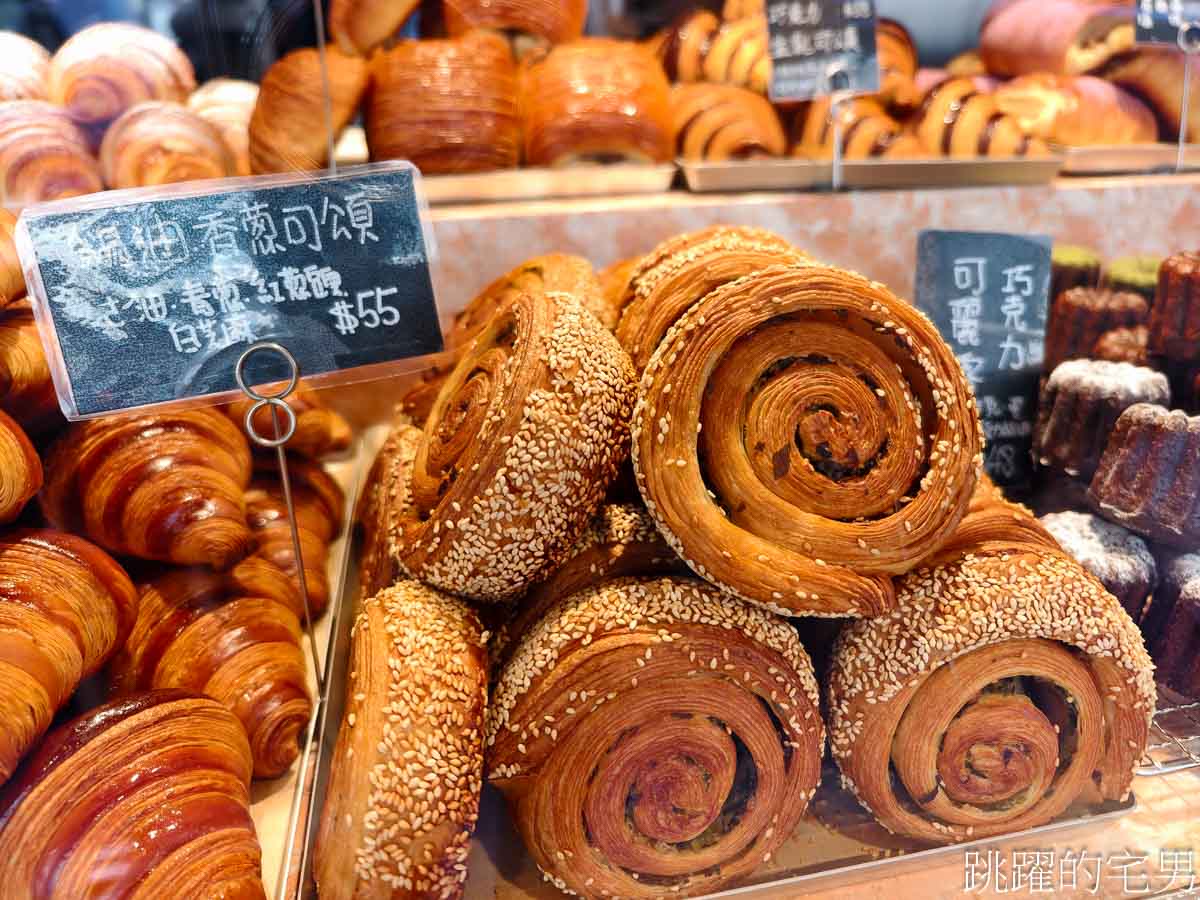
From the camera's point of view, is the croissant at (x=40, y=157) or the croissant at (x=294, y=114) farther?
the croissant at (x=294, y=114)

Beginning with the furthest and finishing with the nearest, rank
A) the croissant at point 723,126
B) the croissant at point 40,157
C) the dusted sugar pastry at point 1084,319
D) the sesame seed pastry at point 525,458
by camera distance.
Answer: the croissant at point 723,126, the dusted sugar pastry at point 1084,319, the croissant at point 40,157, the sesame seed pastry at point 525,458

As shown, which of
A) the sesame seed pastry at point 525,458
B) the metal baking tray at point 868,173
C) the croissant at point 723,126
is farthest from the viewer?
the croissant at point 723,126

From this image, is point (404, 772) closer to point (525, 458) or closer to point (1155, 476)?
point (525, 458)

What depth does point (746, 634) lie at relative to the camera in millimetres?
1216

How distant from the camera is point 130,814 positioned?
103 cm

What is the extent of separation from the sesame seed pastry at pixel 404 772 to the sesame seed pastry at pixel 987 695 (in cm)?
54

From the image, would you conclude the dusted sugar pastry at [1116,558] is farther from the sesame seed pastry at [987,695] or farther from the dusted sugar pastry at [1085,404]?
the sesame seed pastry at [987,695]

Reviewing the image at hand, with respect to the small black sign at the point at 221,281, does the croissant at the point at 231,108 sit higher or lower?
higher

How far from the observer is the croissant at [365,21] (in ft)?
6.81

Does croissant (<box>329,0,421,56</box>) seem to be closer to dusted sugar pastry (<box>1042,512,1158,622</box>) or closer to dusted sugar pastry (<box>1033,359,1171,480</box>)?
dusted sugar pastry (<box>1033,359,1171,480</box>)

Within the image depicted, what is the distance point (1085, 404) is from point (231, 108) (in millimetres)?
2028

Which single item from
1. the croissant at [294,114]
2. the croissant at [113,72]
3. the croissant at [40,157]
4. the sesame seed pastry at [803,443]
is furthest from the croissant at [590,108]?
the sesame seed pastry at [803,443]

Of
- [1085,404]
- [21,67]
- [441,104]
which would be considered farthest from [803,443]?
[21,67]

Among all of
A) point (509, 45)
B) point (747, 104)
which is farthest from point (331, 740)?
point (747, 104)
